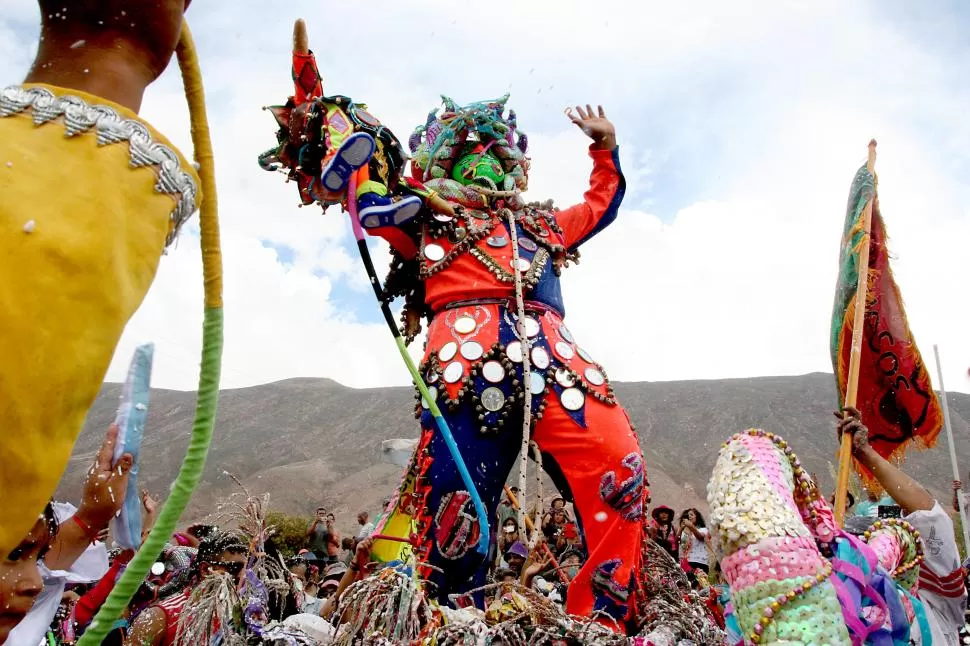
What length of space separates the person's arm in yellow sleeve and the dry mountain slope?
20382 millimetres

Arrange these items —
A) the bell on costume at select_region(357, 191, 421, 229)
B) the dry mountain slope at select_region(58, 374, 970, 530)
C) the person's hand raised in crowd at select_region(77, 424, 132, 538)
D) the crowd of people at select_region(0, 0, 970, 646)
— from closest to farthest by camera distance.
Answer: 1. the crowd of people at select_region(0, 0, 970, 646)
2. the person's hand raised in crowd at select_region(77, 424, 132, 538)
3. the bell on costume at select_region(357, 191, 421, 229)
4. the dry mountain slope at select_region(58, 374, 970, 530)

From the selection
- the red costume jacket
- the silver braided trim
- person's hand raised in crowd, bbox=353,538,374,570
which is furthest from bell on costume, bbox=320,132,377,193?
the silver braided trim

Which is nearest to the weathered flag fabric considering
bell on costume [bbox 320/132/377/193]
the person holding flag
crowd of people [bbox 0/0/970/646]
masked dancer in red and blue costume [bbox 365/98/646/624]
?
the person holding flag

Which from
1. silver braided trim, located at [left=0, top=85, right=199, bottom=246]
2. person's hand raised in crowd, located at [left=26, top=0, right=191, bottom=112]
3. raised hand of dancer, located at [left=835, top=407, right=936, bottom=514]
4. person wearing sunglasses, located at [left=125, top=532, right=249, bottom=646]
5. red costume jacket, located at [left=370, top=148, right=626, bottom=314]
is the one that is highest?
red costume jacket, located at [left=370, top=148, right=626, bottom=314]

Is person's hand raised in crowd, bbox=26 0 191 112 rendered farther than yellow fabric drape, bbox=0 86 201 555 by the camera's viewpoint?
Yes

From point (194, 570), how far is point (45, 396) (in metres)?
2.82

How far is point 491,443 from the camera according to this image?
132 inches

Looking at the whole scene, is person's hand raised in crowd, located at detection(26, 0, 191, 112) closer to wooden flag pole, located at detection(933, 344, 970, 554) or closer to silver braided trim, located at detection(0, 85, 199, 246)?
silver braided trim, located at detection(0, 85, 199, 246)

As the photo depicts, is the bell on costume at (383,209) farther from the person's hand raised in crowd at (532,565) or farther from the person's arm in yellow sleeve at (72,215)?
the person's arm in yellow sleeve at (72,215)

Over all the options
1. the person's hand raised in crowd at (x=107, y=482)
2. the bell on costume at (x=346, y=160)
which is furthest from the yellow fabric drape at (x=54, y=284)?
the bell on costume at (x=346, y=160)

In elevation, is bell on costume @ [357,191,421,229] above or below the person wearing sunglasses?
above

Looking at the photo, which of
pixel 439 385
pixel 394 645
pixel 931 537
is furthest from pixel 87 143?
pixel 439 385

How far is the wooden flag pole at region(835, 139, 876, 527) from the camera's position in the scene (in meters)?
2.08

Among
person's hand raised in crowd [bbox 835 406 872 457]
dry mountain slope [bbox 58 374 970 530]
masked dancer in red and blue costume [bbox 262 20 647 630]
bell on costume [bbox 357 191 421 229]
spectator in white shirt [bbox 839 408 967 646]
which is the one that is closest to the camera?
spectator in white shirt [bbox 839 408 967 646]
